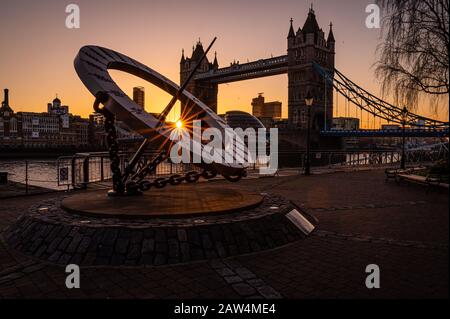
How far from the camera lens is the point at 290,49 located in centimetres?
7050

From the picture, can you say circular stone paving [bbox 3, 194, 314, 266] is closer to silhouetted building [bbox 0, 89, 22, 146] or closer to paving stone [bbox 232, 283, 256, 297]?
paving stone [bbox 232, 283, 256, 297]

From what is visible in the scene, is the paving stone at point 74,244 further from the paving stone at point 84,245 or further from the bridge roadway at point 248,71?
the bridge roadway at point 248,71

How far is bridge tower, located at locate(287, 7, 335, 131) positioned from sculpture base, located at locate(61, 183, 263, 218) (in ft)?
195

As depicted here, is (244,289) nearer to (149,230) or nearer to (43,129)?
(149,230)

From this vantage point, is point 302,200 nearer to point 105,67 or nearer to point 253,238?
point 253,238

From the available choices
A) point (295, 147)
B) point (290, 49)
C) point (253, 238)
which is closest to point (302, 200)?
point (253, 238)

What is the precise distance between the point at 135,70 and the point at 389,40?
8.98 metres

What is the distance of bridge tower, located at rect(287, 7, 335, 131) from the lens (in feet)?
218

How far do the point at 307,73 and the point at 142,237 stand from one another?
66440mm

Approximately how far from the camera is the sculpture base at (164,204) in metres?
5.59

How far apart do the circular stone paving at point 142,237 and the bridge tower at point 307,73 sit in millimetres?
61186

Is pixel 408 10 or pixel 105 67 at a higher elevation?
pixel 408 10

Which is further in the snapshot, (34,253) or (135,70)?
(135,70)

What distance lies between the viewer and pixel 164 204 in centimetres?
634
